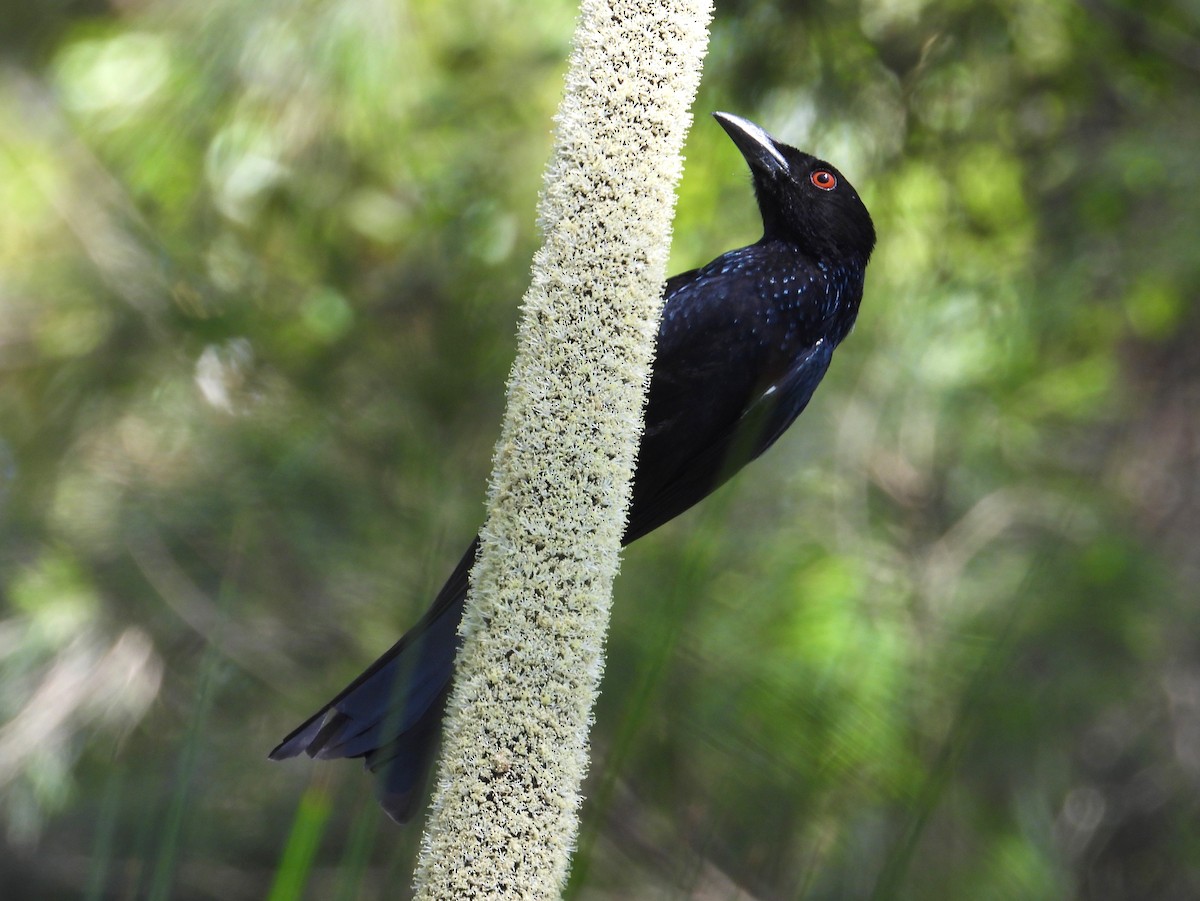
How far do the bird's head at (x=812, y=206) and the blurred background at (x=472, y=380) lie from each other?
9.0 inches

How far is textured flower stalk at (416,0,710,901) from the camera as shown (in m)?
0.98

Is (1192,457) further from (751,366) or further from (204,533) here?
(204,533)

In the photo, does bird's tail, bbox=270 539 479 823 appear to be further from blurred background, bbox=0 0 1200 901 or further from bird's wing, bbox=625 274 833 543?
blurred background, bbox=0 0 1200 901

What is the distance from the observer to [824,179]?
2330 mm

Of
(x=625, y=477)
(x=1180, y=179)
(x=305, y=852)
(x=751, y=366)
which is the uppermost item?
(x=305, y=852)

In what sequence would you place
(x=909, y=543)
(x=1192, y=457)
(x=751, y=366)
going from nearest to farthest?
(x=751, y=366) → (x=909, y=543) → (x=1192, y=457)

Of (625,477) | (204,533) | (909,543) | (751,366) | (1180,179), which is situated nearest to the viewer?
(625,477)

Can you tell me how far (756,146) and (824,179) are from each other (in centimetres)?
24

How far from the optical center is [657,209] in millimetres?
1063

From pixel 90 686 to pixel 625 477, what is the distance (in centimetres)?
225

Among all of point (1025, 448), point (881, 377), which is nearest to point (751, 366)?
point (881, 377)

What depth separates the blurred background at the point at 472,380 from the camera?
8.92 ft

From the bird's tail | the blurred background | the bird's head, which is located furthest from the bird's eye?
the bird's tail

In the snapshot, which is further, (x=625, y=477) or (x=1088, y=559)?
(x=1088, y=559)
